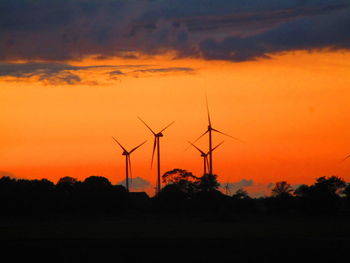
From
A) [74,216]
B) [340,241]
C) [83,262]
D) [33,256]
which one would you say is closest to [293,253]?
[340,241]

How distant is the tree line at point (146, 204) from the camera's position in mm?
151125

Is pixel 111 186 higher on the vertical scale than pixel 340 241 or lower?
higher

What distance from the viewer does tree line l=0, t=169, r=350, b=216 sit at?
496ft

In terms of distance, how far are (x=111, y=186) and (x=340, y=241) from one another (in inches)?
3831

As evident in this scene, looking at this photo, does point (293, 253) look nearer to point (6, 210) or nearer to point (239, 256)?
point (239, 256)

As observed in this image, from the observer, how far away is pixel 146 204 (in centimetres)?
18638

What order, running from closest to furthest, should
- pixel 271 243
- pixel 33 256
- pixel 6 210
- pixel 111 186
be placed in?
pixel 33 256
pixel 271 243
pixel 6 210
pixel 111 186

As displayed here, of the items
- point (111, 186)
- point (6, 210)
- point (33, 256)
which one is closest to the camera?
point (33, 256)

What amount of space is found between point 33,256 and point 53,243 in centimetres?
795

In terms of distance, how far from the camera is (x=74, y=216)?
150 metres

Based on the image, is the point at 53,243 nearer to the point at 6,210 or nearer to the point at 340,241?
the point at 340,241

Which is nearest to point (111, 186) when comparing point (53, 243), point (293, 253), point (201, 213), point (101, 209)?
point (101, 209)

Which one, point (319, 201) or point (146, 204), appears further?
point (146, 204)

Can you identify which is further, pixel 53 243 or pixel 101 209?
pixel 101 209
